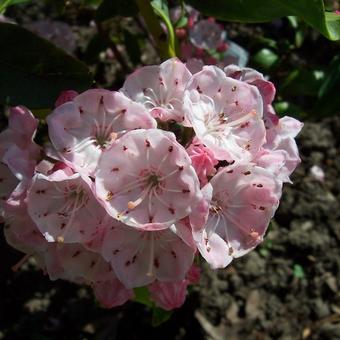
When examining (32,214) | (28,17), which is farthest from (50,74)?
(28,17)

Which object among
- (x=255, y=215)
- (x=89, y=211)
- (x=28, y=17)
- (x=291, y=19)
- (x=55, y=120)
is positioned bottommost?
(x=28, y=17)

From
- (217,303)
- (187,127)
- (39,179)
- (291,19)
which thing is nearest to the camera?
(39,179)

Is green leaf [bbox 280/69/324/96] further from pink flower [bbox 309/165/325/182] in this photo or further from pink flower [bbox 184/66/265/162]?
pink flower [bbox 184/66/265/162]

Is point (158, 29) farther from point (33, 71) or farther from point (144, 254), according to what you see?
point (144, 254)

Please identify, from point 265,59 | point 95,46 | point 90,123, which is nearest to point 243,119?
point 90,123

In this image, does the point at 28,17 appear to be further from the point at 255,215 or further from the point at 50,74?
the point at 255,215

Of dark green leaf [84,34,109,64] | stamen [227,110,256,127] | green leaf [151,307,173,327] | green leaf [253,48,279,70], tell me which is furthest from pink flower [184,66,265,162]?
dark green leaf [84,34,109,64]

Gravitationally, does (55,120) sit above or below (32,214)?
above
